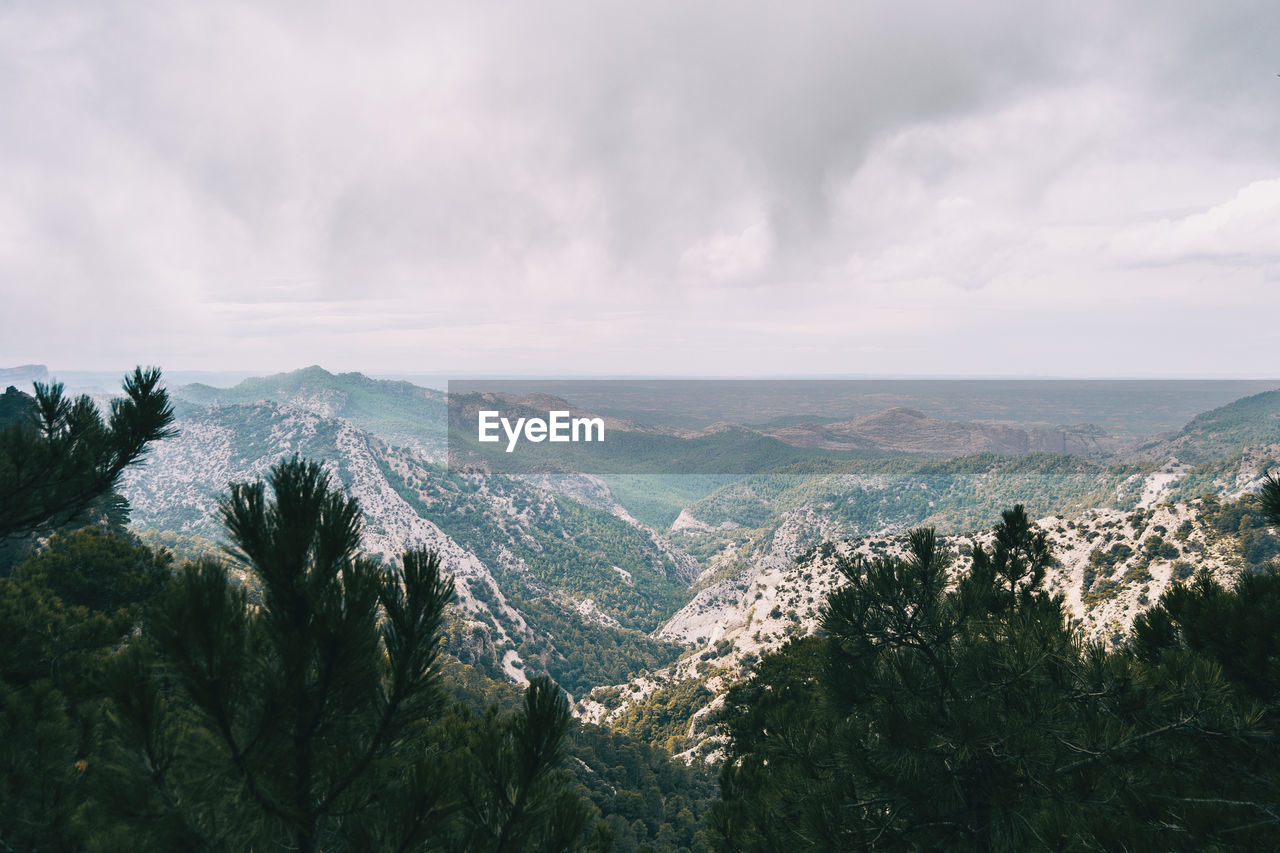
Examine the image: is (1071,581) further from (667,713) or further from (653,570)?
(653,570)

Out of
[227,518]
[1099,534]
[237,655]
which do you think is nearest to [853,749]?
[237,655]

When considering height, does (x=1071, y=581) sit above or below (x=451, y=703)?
below

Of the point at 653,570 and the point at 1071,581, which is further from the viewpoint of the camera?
the point at 653,570

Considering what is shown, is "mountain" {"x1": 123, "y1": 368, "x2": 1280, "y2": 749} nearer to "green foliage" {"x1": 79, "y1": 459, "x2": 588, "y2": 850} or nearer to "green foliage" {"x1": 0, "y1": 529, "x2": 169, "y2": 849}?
"green foliage" {"x1": 0, "y1": 529, "x2": 169, "y2": 849}

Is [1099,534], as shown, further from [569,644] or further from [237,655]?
[569,644]

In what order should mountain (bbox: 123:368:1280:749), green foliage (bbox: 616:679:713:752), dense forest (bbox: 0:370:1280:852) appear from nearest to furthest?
dense forest (bbox: 0:370:1280:852), mountain (bbox: 123:368:1280:749), green foliage (bbox: 616:679:713:752)

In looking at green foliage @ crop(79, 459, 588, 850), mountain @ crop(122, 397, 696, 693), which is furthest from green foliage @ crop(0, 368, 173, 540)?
mountain @ crop(122, 397, 696, 693)

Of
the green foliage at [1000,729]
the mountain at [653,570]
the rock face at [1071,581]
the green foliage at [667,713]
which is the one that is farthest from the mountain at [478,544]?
the green foliage at [1000,729]

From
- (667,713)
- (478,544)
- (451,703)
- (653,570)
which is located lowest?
(653,570)

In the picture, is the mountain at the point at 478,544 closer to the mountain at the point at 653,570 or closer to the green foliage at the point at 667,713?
the mountain at the point at 653,570

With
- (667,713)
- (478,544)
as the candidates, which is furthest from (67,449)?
(478,544)
